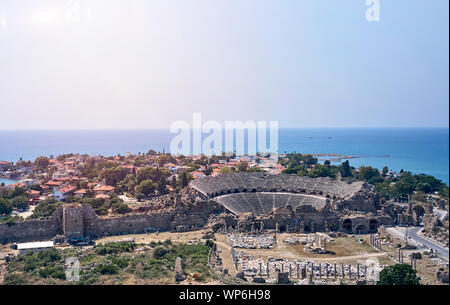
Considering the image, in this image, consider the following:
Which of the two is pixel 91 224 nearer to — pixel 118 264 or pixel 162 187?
pixel 118 264

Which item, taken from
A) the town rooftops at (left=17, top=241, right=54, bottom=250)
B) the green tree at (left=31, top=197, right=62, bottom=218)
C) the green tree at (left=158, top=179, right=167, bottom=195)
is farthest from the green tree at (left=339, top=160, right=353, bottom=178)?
the town rooftops at (left=17, top=241, right=54, bottom=250)

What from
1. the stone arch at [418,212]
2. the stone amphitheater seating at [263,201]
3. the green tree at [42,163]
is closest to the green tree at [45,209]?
the stone amphitheater seating at [263,201]

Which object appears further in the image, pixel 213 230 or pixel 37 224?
pixel 213 230

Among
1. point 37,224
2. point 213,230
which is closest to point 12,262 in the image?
point 37,224

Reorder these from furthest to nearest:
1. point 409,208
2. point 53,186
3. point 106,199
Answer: point 53,186, point 106,199, point 409,208

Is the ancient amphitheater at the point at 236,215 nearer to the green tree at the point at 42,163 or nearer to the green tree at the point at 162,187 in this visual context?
the green tree at the point at 162,187

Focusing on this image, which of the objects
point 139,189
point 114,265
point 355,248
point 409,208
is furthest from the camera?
point 139,189
